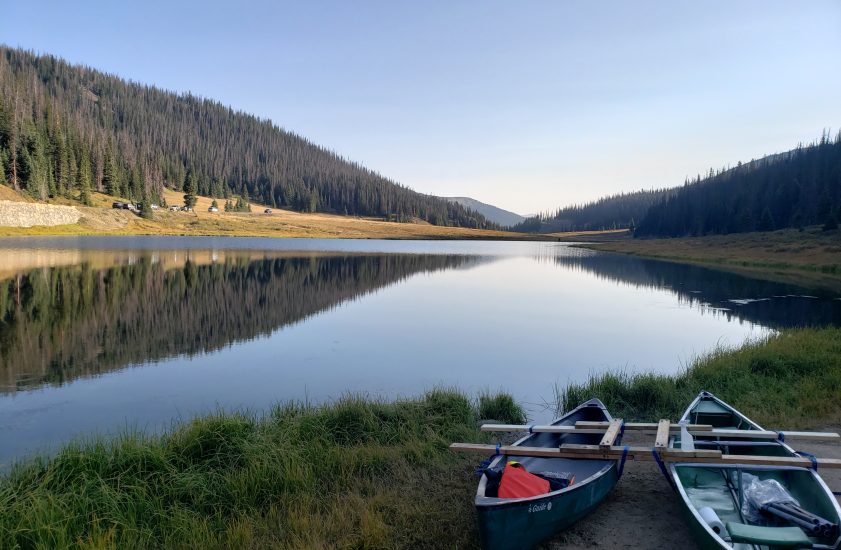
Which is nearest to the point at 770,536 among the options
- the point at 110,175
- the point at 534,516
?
the point at 534,516

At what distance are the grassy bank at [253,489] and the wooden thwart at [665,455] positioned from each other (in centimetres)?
99

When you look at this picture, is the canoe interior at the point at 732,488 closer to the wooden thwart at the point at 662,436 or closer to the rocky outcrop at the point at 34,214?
the wooden thwart at the point at 662,436

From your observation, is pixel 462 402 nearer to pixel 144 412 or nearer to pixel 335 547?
pixel 335 547

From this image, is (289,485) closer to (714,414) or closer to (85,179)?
(714,414)

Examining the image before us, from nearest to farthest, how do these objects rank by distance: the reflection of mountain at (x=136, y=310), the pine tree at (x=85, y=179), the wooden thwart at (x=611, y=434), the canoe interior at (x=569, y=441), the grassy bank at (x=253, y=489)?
the grassy bank at (x=253, y=489), the wooden thwart at (x=611, y=434), the canoe interior at (x=569, y=441), the reflection of mountain at (x=136, y=310), the pine tree at (x=85, y=179)

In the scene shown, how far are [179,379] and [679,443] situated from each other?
38.1ft

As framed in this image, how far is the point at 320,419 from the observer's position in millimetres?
9023

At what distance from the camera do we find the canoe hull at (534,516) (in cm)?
515

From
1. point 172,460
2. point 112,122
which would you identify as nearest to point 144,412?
point 172,460

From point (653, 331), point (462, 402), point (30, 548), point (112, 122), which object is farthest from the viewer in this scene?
point (112, 122)

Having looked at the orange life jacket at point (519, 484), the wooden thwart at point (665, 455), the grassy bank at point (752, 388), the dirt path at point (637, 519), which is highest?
the wooden thwart at point (665, 455)

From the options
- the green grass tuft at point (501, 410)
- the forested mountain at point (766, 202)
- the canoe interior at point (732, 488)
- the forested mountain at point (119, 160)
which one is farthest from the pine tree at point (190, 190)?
the canoe interior at point (732, 488)

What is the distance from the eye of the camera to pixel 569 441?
316 inches

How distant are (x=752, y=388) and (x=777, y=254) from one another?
64.3 m
